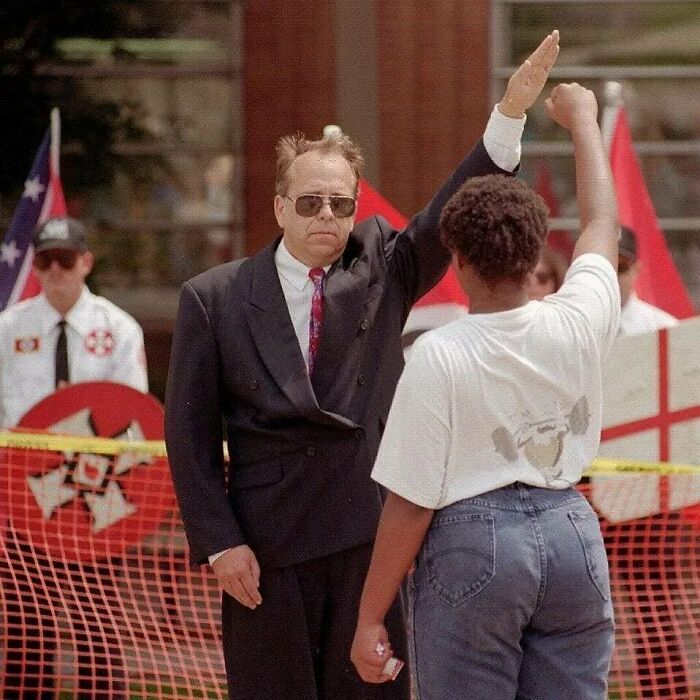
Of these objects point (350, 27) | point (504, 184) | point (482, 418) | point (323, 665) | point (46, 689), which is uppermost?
point (350, 27)

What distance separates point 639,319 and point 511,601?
9.88 feet

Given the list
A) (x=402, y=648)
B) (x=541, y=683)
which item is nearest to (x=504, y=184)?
(x=541, y=683)

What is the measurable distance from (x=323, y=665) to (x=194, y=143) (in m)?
6.07

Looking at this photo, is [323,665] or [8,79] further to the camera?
[8,79]

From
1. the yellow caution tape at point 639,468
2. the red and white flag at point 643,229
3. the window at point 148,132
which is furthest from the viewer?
the window at point 148,132

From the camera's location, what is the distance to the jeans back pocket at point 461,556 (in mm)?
2938

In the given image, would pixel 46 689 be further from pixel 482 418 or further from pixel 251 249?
pixel 251 249

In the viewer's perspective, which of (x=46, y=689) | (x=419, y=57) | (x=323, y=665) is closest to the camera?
(x=323, y=665)

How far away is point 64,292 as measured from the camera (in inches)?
245

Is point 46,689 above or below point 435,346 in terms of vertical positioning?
below

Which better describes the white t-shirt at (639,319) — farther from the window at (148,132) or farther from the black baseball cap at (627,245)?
the window at (148,132)

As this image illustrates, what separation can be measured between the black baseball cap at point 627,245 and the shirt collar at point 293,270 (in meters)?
2.23

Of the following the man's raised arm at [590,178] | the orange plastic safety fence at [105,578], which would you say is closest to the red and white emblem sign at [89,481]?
the orange plastic safety fence at [105,578]

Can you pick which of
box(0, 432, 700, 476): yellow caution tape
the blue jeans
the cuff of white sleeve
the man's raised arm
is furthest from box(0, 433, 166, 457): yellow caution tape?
the blue jeans
